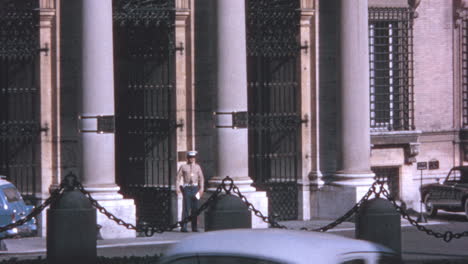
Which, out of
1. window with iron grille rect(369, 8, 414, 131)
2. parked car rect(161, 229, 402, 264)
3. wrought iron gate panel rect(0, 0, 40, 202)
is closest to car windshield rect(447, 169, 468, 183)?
window with iron grille rect(369, 8, 414, 131)

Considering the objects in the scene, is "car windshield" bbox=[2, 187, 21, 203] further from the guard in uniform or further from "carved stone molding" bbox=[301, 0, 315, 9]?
"carved stone molding" bbox=[301, 0, 315, 9]

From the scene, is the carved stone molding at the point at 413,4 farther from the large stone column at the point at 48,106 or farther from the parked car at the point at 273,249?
the parked car at the point at 273,249

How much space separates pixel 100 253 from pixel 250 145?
6787mm

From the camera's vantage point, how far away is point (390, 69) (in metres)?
28.8

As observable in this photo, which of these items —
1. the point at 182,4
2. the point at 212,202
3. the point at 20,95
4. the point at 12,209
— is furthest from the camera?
the point at 182,4

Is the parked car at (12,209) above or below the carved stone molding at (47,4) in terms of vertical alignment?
below

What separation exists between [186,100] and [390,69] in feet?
19.0

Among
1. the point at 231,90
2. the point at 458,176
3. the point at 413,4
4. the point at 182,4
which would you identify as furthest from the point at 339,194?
the point at 413,4

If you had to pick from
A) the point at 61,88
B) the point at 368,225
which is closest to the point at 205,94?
the point at 61,88

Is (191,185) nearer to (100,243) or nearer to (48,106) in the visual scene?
(100,243)

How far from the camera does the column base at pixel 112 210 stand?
2334cm

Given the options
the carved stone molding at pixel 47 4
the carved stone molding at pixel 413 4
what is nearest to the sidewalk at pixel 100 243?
the carved stone molding at pixel 47 4

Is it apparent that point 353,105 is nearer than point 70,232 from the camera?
No

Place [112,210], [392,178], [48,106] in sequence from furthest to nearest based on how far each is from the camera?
1. [392,178]
2. [48,106]
3. [112,210]
